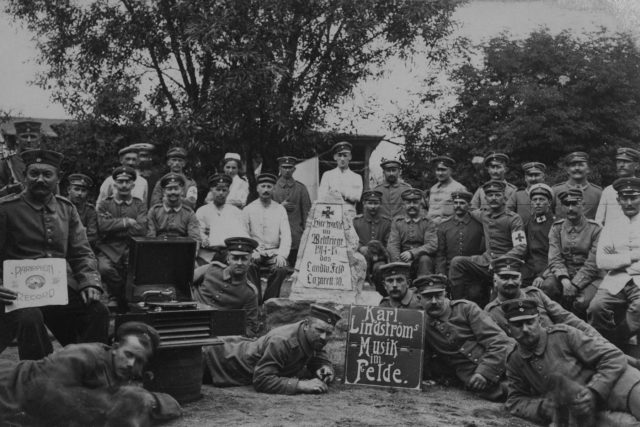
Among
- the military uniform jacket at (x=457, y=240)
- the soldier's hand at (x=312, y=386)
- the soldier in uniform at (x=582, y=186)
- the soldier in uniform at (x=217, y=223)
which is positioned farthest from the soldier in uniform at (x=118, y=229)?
the soldier in uniform at (x=582, y=186)

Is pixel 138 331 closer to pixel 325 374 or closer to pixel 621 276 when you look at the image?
pixel 325 374

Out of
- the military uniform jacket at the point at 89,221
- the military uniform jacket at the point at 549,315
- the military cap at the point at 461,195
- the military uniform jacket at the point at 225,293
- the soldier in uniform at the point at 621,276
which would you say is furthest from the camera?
the military cap at the point at 461,195

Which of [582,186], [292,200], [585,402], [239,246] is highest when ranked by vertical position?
[582,186]

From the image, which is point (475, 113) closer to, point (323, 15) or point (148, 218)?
point (323, 15)

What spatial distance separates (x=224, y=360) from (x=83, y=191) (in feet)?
9.25

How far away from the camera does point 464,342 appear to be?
712 cm

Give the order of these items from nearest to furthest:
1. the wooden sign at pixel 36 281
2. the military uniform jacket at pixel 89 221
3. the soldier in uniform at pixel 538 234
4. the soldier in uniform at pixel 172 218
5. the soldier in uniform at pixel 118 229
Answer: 1. the wooden sign at pixel 36 281
2. the soldier in uniform at pixel 118 229
3. the military uniform jacket at pixel 89 221
4. the soldier in uniform at pixel 172 218
5. the soldier in uniform at pixel 538 234

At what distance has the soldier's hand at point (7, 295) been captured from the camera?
5504 mm

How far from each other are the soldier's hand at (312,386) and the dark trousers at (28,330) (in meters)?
2.32

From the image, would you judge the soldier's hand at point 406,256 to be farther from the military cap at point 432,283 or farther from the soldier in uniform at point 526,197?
the military cap at point 432,283

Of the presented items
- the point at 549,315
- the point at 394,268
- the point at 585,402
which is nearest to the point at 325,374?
the point at 394,268

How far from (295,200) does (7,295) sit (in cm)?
537

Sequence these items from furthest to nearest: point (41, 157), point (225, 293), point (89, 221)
Result: point (89, 221)
point (225, 293)
point (41, 157)

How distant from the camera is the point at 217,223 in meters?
9.36
